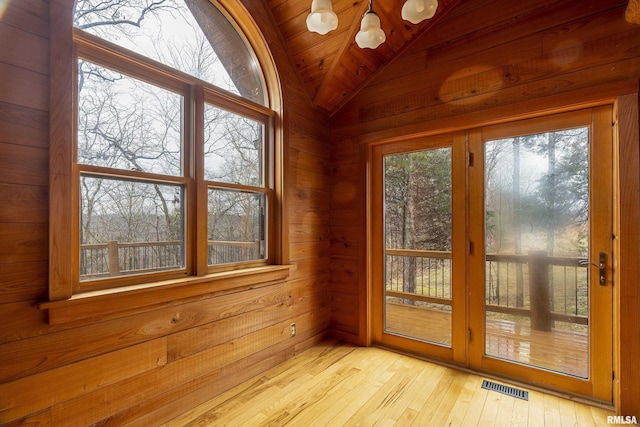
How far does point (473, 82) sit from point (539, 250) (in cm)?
145

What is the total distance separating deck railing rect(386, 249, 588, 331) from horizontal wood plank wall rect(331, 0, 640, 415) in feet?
1.62

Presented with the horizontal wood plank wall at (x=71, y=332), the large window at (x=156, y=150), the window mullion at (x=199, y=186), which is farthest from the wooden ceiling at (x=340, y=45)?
the window mullion at (x=199, y=186)

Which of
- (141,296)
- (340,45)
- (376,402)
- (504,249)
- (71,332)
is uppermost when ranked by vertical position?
(340,45)

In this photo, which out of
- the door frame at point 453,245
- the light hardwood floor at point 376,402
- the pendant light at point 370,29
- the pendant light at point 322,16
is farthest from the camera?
the door frame at point 453,245

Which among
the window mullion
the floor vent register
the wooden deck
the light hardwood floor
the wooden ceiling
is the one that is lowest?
the light hardwood floor

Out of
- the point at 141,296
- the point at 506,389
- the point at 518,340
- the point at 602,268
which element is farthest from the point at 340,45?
the point at 506,389

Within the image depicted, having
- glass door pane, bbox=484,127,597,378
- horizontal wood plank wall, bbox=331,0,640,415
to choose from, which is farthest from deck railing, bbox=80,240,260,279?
glass door pane, bbox=484,127,597,378

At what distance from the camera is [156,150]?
6.67 ft

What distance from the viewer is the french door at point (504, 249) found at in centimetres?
215

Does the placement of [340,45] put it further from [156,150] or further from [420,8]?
[156,150]

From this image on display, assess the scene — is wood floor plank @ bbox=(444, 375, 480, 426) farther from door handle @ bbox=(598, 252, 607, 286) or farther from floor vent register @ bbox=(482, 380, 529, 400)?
door handle @ bbox=(598, 252, 607, 286)

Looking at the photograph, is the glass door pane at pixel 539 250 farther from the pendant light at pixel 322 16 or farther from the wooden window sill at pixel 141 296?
the wooden window sill at pixel 141 296

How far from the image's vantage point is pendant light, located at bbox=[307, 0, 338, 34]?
1.66 metres

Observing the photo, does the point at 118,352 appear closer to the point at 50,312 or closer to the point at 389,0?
the point at 50,312
